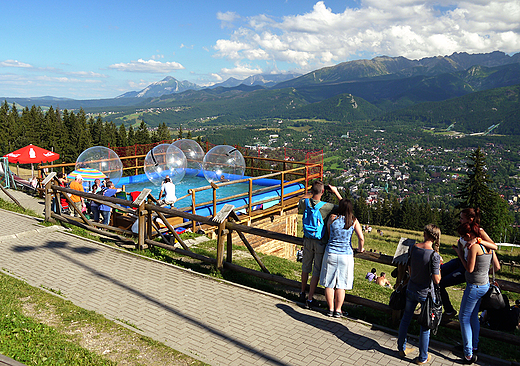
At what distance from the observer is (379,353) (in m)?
4.91

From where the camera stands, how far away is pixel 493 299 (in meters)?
4.75

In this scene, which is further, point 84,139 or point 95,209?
point 84,139

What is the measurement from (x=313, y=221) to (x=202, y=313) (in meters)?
2.20

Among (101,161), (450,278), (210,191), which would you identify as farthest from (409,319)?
(210,191)

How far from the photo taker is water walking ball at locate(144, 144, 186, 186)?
13742 mm

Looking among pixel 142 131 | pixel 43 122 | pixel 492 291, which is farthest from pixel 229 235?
pixel 43 122

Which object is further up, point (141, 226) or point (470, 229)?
point (470, 229)

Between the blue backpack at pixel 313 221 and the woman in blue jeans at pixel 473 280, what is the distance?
6.13ft

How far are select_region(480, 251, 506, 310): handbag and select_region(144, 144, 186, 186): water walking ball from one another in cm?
1101

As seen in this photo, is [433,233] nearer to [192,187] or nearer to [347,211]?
[347,211]

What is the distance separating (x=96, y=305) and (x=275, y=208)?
30.0ft

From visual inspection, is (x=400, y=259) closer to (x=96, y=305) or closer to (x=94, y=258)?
(x=96, y=305)

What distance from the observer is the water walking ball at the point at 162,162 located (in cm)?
1374

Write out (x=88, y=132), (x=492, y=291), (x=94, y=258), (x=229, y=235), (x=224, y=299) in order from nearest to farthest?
(x=492, y=291), (x=224, y=299), (x=229, y=235), (x=94, y=258), (x=88, y=132)
